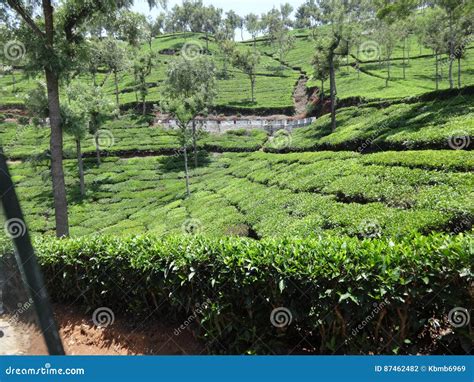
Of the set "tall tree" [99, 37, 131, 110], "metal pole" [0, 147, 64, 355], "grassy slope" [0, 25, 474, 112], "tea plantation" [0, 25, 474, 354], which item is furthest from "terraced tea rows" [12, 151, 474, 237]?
"tall tree" [99, 37, 131, 110]

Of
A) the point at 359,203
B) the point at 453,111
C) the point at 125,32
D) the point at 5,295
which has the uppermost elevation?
the point at 125,32

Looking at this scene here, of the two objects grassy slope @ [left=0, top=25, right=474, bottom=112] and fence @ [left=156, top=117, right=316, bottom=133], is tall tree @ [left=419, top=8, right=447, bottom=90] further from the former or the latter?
fence @ [left=156, top=117, right=316, bottom=133]

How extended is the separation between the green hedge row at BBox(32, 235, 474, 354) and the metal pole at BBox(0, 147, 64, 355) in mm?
2575

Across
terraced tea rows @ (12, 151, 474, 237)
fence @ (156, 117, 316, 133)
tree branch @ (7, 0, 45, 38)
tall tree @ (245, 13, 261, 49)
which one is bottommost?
terraced tea rows @ (12, 151, 474, 237)

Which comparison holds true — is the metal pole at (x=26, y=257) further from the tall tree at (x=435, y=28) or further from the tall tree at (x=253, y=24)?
the tall tree at (x=253, y=24)

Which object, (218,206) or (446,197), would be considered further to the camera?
(218,206)

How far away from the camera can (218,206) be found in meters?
23.3

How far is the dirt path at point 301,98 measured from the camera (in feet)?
228

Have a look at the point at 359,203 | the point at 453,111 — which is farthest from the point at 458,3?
the point at 359,203

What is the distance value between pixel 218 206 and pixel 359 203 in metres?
11.2

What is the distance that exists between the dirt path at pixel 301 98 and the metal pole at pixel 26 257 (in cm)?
6077

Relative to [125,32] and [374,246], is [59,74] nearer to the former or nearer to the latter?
[125,32]

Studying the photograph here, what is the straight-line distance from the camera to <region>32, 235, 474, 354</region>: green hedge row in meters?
5.86

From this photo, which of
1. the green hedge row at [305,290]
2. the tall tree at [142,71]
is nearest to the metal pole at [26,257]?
the green hedge row at [305,290]
